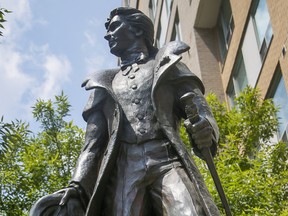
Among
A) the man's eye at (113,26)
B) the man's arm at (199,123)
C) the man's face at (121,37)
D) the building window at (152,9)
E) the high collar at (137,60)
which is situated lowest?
the man's arm at (199,123)

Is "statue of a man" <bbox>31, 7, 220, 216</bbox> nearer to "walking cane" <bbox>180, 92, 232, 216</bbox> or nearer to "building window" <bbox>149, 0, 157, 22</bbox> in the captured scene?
"walking cane" <bbox>180, 92, 232, 216</bbox>

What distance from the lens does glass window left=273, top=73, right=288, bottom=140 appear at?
17.2m

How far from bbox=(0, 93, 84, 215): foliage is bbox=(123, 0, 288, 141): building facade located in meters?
5.43

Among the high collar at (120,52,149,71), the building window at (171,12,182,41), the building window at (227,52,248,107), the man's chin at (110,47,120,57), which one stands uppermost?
the building window at (171,12,182,41)

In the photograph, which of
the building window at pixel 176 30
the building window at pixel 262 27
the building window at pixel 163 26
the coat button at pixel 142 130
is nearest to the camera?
the coat button at pixel 142 130

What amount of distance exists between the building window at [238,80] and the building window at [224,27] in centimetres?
144

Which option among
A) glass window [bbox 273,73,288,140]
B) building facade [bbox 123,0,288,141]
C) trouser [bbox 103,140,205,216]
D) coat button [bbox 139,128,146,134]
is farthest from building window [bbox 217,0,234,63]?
trouser [bbox 103,140,205,216]

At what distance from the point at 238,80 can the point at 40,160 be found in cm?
1054

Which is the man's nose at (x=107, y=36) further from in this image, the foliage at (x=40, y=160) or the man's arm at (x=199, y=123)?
the foliage at (x=40, y=160)

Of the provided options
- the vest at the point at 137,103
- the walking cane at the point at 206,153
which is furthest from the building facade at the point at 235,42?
the walking cane at the point at 206,153

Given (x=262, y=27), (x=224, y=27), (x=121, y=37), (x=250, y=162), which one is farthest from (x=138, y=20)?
(x=224, y=27)

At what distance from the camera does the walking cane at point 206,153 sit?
5.01 meters

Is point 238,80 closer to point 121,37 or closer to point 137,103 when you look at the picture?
point 121,37

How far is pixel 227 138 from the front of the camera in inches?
559
